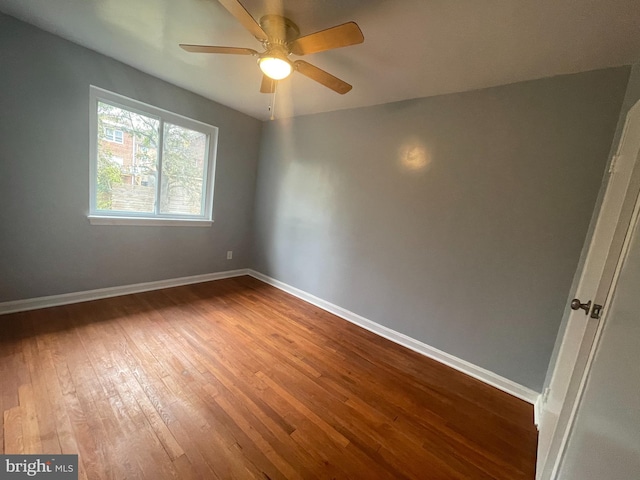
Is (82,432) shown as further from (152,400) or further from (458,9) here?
(458,9)

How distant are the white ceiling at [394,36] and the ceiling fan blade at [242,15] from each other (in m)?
0.16

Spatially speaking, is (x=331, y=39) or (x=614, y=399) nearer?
(x=614, y=399)

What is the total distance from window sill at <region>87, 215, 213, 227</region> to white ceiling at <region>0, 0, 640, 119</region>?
5.10 ft

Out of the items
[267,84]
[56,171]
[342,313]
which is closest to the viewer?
[267,84]

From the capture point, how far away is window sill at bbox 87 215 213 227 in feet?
8.46

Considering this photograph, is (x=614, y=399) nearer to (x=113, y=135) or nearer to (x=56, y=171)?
(x=56, y=171)

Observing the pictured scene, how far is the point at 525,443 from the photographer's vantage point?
155cm

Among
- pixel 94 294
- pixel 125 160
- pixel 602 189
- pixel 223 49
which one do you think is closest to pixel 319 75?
pixel 223 49

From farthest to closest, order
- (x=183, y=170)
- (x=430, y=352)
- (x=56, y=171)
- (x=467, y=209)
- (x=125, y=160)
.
A: (x=183, y=170) → (x=125, y=160) → (x=430, y=352) → (x=56, y=171) → (x=467, y=209)

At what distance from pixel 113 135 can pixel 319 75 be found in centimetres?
230

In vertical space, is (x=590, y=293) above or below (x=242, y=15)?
below

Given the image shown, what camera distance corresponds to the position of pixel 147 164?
9.47 ft

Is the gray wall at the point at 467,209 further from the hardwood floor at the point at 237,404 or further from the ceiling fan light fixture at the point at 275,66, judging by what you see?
the ceiling fan light fixture at the point at 275,66

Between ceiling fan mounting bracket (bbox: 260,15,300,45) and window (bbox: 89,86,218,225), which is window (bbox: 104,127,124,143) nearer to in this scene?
window (bbox: 89,86,218,225)
